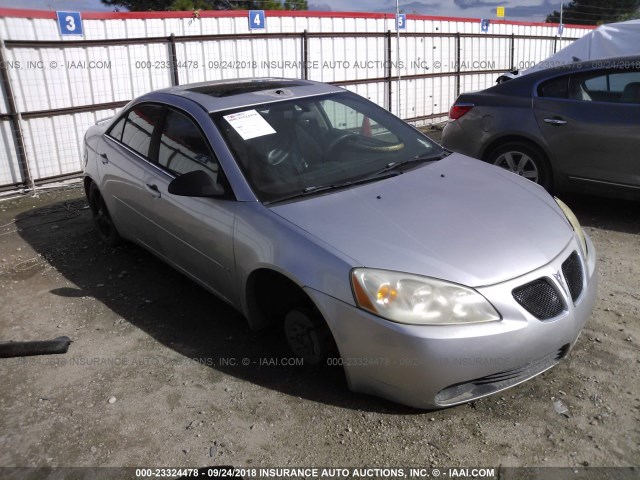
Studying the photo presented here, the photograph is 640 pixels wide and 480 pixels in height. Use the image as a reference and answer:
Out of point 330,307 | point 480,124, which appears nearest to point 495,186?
point 330,307

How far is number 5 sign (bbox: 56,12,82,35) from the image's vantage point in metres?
8.01

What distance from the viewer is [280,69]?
10555mm

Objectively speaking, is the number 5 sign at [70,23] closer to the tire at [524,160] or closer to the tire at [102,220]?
the tire at [102,220]

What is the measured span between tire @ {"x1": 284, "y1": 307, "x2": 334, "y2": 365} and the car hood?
1.56 ft

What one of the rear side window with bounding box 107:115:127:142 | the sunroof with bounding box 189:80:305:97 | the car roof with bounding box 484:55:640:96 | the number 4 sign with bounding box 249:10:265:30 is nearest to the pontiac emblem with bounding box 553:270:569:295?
the sunroof with bounding box 189:80:305:97

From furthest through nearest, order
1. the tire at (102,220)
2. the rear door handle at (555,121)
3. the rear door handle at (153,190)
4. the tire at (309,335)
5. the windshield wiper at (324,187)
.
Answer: the rear door handle at (555,121) → the tire at (102,220) → the rear door handle at (153,190) → the windshield wiper at (324,187) → the tire at (309,335)

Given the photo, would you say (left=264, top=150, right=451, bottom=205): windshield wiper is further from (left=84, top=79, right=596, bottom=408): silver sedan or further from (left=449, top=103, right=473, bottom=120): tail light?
(left=449, top=103, right=473, bottom=120): tail light

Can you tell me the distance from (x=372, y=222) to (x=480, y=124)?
3638mm

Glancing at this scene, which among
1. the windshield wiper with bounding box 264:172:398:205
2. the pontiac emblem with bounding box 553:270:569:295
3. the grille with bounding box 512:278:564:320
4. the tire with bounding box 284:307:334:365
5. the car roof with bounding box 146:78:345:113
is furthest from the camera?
the car roof with bounding box 146:78:345:113

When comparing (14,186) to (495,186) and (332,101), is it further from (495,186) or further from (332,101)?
(495,186)

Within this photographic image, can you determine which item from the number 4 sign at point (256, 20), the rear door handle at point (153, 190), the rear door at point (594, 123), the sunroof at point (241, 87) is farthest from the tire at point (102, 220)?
the number 4 sign at point (256, 20)

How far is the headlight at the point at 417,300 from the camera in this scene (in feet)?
8.66

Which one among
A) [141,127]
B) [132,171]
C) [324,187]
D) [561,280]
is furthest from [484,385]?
[141,127]

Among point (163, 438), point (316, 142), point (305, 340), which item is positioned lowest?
point (163, 438)
